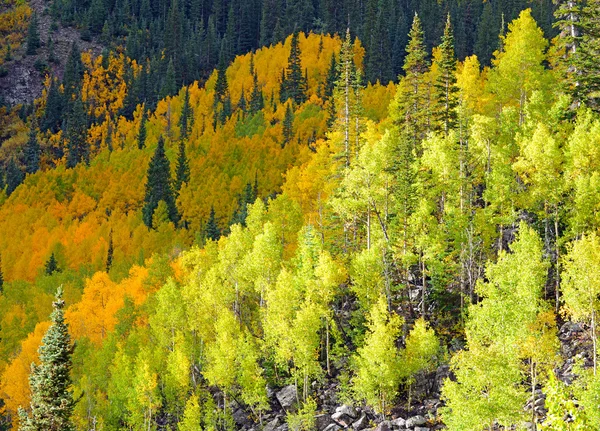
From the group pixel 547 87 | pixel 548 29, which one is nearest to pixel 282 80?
pixel 548 29

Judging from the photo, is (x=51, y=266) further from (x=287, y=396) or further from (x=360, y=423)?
(x=360, y=423)

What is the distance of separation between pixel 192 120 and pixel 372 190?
102m

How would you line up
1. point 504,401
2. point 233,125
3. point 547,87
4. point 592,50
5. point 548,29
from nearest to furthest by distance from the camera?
point 504,401, point 592,50, point 547,87, point 548,29, point 233,125

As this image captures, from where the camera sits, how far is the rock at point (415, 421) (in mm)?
36906

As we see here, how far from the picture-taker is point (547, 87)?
6209 centimetres

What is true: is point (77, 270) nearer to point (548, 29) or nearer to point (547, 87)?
point (547, 87)

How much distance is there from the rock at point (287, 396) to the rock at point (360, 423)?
6.83 m

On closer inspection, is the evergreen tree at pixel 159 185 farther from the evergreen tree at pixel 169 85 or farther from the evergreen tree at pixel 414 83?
the evergreen tree at pixel 414 83

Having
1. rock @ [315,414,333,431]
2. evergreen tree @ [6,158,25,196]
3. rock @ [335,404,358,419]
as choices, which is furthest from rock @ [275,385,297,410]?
evergreen tree @ [6,158,25,196]

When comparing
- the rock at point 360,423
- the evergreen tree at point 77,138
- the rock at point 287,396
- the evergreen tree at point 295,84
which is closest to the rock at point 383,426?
the rock at point 360,423

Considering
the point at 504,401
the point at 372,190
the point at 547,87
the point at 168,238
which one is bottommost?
the point at 168,238

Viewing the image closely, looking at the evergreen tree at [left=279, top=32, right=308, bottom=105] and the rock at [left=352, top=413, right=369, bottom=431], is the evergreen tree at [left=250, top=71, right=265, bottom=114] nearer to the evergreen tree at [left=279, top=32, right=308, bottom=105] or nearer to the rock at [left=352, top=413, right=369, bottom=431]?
the evergreen tree at [left=279, top=32, right=308, bottom=105]

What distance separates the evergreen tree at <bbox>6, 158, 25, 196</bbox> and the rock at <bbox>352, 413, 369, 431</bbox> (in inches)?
4450

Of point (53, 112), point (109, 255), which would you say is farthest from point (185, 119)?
point (53, 112)
